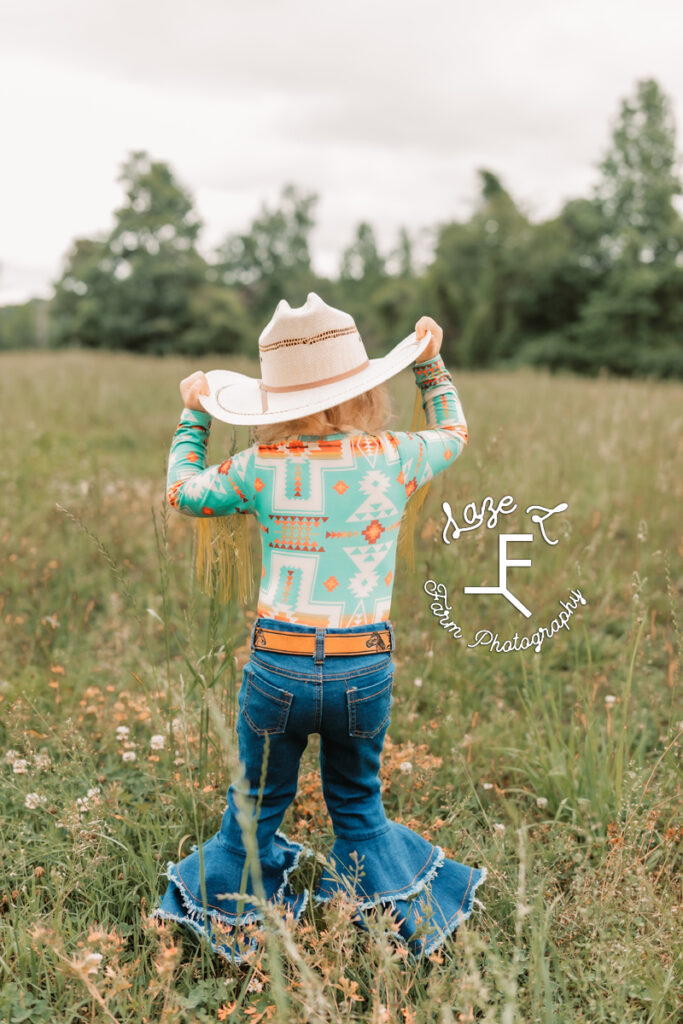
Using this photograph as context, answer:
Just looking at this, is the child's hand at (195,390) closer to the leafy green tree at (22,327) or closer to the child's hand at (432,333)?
the child's hand at (432,333)

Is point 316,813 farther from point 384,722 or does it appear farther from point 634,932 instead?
point 634,932

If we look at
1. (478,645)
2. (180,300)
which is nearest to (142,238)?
(180,300)

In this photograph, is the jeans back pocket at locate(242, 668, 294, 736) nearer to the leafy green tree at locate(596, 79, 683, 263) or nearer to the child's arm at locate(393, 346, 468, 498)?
the child's arm at locate(393, 346, 468, 498)

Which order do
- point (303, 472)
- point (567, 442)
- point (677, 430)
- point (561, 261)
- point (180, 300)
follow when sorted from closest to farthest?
1. point (303, 472)
2. point (677, 430)
3. point (567, 442)
4. point (561, 261)
5. point (180, 300)

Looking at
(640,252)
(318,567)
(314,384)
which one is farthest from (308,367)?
(640,252)

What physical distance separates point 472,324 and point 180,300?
13715mm

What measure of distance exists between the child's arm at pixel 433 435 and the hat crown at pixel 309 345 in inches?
9.6

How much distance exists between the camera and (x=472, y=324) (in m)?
34.7

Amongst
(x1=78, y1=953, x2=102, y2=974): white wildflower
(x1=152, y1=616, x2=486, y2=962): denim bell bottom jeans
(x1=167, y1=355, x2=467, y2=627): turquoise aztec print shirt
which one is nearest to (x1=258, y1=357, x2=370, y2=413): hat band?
(x1=167, y1=355, x2=467, y2=627): turquoise aztec print shirt

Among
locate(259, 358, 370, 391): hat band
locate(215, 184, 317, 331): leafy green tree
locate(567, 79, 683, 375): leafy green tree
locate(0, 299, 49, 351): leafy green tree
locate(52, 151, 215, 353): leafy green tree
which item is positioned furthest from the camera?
locate(0, 299, 49, 351): leafy green tree

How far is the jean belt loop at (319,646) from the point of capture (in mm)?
1929

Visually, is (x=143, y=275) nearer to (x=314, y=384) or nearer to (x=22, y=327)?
(x=314, y=384)

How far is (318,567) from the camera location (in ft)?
6.42

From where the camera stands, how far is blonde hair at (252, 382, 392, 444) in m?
1.99
